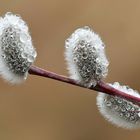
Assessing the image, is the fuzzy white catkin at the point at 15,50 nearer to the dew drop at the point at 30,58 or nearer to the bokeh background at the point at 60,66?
the dew drop at the point at 30,58

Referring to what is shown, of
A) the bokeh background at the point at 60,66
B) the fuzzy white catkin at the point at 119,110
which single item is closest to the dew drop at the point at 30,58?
the fuzzy white catkin at the point at 119,110

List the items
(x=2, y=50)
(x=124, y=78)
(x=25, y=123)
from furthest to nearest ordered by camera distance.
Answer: (x=25, y=123) → (x=124, y=78) → (x=2, y=50)

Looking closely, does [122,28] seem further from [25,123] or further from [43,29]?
[25,123]

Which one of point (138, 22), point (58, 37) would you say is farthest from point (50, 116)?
point (138, 22)

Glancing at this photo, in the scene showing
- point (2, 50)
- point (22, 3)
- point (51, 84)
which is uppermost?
point (22, 3)

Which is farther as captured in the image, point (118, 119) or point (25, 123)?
point (25, 123)

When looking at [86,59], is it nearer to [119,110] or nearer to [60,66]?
[119,110]
